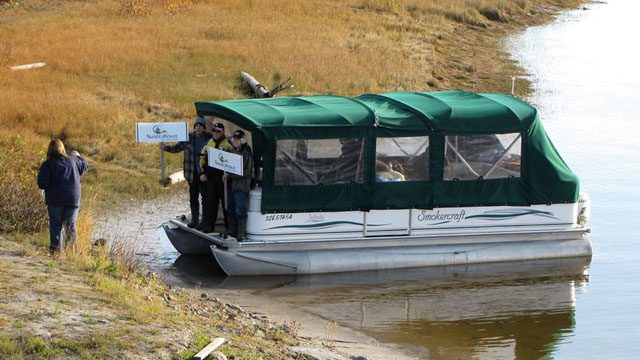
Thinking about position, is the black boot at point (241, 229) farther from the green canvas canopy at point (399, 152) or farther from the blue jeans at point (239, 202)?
the green canvas canopy at point (399, 152)

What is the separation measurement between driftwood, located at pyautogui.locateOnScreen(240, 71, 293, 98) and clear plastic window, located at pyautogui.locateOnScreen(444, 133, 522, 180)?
10467mm

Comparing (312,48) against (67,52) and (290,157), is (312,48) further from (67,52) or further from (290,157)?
→ (290,157)

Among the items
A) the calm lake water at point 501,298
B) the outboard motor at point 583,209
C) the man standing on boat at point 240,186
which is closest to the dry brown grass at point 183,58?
the man standing on boat at point 240,186

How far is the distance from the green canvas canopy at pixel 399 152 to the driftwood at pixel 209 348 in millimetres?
5293

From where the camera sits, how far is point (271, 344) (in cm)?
1275

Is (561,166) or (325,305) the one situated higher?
(561,166)

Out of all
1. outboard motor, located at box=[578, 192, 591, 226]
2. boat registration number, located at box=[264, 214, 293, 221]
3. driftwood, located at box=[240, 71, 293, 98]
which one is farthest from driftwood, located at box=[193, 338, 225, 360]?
driftwood, located at box=[240, 71, 293, 98]

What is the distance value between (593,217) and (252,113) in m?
7.85

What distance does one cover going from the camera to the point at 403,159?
17.8 metres

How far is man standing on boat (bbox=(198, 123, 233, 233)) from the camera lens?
677 inches

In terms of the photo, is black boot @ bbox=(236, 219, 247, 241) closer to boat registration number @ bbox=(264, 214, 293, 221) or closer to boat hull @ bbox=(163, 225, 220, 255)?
boat registration number @ bbox=(264, 214, 293, 221)

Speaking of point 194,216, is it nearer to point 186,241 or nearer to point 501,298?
point 186,241

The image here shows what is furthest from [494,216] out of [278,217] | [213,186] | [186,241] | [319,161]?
[186,241]

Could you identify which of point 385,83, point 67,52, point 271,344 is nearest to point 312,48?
point 385,83
